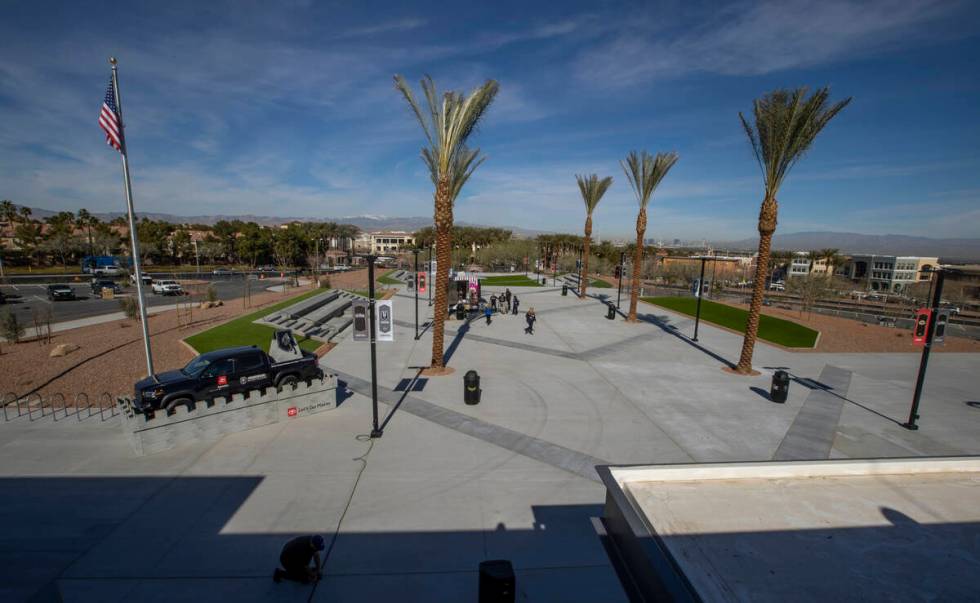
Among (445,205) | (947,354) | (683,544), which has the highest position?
(445,205)

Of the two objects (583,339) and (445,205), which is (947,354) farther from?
(445,205)

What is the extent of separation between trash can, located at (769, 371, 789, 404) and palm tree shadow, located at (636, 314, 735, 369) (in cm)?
416

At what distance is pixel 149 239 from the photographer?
73375mm

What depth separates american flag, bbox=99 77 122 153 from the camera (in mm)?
12109

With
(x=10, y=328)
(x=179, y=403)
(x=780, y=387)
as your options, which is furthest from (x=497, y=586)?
(x=10, y=328)

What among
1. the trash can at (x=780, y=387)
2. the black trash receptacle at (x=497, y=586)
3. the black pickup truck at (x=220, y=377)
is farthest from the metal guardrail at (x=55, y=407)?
the trash can at (x=780, y=387)

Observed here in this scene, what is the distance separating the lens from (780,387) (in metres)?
14.2

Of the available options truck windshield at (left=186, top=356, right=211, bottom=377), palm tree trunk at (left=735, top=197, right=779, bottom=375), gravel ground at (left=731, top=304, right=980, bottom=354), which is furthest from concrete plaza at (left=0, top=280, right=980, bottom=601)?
gravel ground at (left=731, top=304, right=980, bottom=354)

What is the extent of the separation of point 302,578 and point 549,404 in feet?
29.4

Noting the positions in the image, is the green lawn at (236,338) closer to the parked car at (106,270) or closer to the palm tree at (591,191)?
the palm tree at (591,191)

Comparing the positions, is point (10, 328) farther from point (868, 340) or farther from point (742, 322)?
point (868, 340)

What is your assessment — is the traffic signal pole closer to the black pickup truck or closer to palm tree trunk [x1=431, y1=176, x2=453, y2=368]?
palm tree trunk [x1=431, y1=176, x2=453, y2=368]

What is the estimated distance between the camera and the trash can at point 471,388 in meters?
13.4

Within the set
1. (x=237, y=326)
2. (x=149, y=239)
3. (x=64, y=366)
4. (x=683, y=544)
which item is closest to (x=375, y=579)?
(x=683, y=544)
